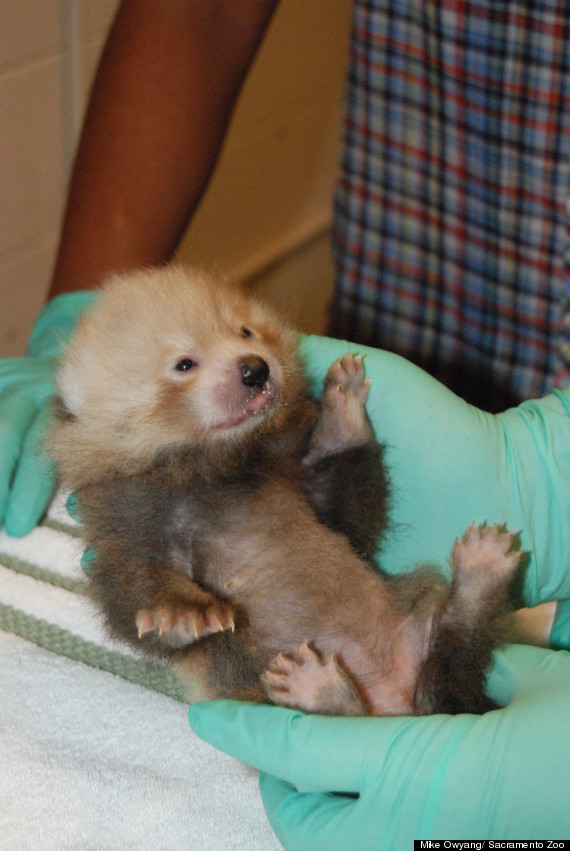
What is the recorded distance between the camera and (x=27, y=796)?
A: 1.39 meters

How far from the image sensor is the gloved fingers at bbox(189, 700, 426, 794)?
1.37 metres

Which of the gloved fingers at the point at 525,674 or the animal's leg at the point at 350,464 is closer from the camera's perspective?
the gloved fingers at the point at 525,674

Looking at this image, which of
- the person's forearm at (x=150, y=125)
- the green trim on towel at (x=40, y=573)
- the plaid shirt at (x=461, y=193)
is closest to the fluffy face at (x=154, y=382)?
the green trim on towel at (x=40, y=573)

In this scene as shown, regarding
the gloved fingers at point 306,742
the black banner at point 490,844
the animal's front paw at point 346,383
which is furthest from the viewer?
the animal's front paw at point 346,383

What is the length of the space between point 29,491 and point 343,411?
685 mm

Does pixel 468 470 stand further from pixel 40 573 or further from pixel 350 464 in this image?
pixel 40 573

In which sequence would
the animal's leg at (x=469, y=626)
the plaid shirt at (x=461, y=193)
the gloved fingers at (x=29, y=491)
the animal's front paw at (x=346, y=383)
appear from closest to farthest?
the animal's leg at (x=469, y=626) → the animal's front paw at (x=346, y=383) → the gloved fingers at (x=29, y=491) → the plaid shirt at (x=461, y=193)

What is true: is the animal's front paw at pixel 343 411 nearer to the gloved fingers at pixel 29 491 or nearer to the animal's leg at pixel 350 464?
the animal's leg at pixel 350 464

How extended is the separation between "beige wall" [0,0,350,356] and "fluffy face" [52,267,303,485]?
0.40 meters

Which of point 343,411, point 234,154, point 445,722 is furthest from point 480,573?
point 234,154

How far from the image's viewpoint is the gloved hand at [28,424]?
6.10 feet

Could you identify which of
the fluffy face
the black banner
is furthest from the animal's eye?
the black banner

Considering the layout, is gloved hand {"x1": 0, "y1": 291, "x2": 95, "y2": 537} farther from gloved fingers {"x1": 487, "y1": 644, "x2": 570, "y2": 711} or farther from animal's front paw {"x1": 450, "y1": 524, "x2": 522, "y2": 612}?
gloved fingers {"x1": 487, "y1": 644, "x2": 570, "y2": 711}

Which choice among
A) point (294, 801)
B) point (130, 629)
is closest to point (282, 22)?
point (130, 629)
